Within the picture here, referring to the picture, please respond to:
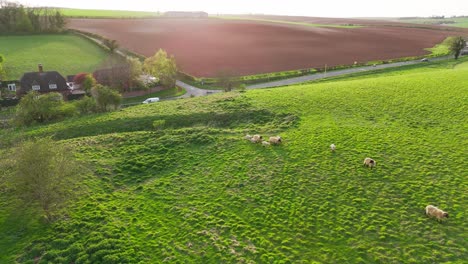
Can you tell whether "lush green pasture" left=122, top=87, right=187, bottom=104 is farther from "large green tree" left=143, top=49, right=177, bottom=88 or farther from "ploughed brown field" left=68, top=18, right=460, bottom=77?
"ploughed brown field" left=68, top=18, right=460, bottom=77

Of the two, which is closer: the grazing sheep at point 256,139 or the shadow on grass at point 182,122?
the grazing sheep at point 256,139

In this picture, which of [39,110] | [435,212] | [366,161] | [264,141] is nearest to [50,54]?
[39,110]

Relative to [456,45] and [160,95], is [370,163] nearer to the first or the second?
[160,95]

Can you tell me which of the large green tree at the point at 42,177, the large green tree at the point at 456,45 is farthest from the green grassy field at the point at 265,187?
the large green tree at the point at 456,45

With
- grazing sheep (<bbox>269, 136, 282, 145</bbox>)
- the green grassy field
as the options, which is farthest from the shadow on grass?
grazing sheep (<bbox>269, 136, 282, 145</bbox>)

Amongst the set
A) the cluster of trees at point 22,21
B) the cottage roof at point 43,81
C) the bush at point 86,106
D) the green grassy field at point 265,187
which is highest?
the cluster of trees at point 22,21

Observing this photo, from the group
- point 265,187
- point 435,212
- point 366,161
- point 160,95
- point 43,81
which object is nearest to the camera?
point 435,212

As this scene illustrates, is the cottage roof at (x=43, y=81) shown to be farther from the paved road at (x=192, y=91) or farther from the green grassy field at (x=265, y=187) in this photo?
the green grassy field at (x=265, y=187)

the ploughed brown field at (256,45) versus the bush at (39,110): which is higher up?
the ploughed brown field at (256,45)
